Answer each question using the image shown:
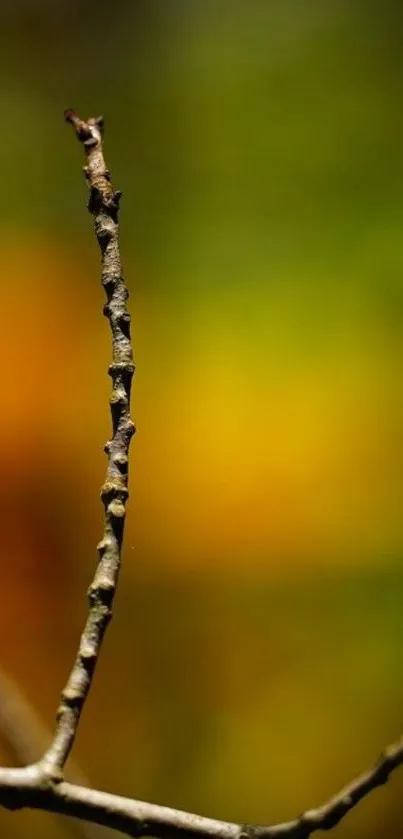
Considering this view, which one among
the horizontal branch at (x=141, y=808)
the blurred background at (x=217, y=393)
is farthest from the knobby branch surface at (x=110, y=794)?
the blurred background at (x=217, y=393)

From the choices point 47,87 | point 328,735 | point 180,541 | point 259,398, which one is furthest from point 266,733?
point 47,87

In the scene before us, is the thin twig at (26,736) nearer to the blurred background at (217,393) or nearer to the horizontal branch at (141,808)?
the blurred background at (217,393)

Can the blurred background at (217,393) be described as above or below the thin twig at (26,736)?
above

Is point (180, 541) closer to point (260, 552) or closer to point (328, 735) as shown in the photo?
point (260, 552)

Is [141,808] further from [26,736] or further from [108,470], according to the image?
[26,736]

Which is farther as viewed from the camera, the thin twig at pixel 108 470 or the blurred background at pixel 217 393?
the blurred background at pixel 217 393

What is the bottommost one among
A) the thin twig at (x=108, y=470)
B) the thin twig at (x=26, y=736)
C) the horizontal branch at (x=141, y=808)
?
the thin twig at (x=26, y=736)
